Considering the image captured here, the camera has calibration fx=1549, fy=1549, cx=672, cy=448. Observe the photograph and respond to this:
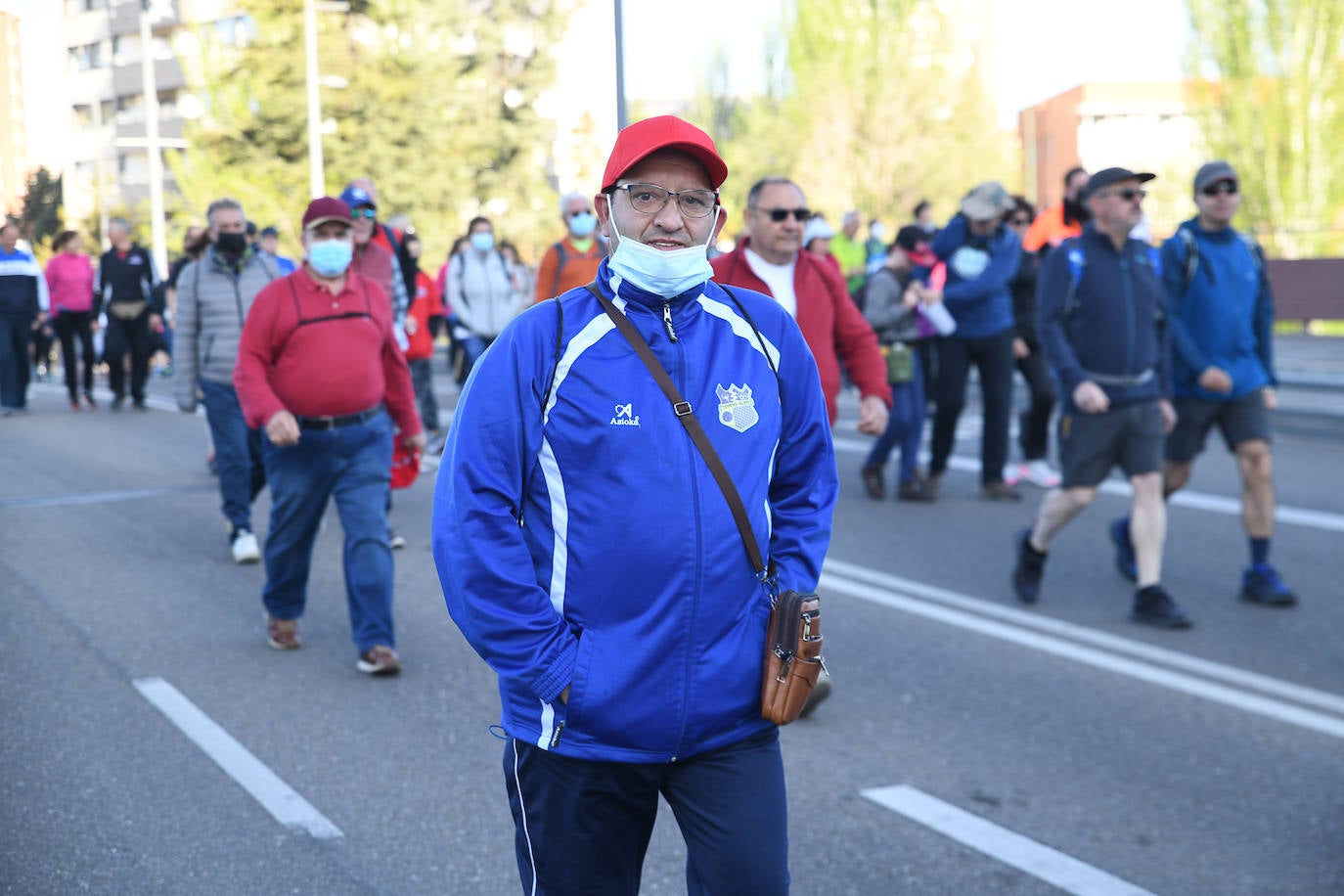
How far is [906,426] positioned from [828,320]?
4562mm

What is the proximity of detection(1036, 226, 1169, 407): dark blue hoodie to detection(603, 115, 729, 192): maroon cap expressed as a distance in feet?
15.2

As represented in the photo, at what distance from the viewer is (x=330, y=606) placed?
754 cm

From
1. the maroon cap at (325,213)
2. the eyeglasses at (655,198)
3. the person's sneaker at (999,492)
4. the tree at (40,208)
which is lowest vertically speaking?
the person's sneaker at (999,492)

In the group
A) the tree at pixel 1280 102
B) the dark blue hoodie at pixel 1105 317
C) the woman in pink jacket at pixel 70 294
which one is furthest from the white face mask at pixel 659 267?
the tree at pixel 1280 102

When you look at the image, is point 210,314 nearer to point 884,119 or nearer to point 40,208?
point 40,208

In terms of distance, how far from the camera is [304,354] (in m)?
6.26

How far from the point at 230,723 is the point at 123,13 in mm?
75993

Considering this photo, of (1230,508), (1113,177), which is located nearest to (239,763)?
(1113,177)

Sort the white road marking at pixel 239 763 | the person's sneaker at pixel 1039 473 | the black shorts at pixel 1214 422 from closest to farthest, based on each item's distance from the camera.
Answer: the white road marking at pixel 239 763 < the black shorts at pixel 1214 422 < the person's sneaker at pixel 1039 473

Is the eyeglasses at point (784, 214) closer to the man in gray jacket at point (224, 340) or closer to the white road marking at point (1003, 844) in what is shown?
the white road marking at point (1003, 844)

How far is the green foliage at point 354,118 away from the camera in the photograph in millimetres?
36531

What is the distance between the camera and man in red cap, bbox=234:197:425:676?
20.4ft

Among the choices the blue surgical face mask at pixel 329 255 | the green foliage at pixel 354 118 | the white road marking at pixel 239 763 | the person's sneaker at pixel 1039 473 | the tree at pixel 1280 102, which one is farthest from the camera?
the green foliage at pixel 354 118

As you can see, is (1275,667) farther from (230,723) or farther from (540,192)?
(540,192)
